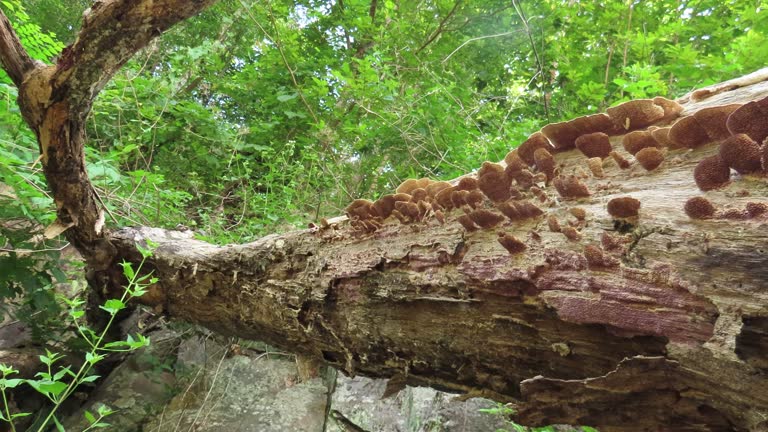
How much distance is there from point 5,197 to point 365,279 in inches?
93.5

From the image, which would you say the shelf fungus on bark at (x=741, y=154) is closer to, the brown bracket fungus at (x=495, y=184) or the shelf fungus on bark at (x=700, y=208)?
the shelf fungus on bark at (x=700, y=208)

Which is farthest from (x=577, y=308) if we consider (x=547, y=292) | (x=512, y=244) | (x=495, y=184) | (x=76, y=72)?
(x=76, y=72)

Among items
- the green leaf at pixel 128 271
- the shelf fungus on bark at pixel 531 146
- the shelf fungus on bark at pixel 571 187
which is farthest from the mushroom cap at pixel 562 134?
the green leaf at pixel 128 271

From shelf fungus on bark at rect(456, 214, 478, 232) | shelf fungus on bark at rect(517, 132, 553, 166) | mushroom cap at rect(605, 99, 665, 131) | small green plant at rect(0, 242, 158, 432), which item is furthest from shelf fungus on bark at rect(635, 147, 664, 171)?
small green plant at rect(0, 242, 158, 432)

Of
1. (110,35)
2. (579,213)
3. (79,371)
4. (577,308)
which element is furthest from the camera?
(110,35)

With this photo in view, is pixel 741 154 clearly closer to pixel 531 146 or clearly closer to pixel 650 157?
pixel 650 157

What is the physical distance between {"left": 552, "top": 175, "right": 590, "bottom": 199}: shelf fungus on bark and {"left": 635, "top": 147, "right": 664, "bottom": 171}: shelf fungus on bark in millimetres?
146

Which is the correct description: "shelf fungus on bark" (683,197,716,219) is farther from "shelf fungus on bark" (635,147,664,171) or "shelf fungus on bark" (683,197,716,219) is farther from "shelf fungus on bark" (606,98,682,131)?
"shelf fungus on bark" (606,98,682,131)

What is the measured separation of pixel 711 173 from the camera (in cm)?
90

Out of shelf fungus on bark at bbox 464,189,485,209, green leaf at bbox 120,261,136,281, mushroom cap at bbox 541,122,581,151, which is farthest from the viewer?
green leaf at bbox 120,261,136,281

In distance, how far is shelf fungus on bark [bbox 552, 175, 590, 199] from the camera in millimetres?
1153

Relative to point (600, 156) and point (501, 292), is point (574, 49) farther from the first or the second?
point (501, 292)

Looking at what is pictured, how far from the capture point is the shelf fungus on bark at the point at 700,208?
871 mm

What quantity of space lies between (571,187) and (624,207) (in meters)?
0.18
